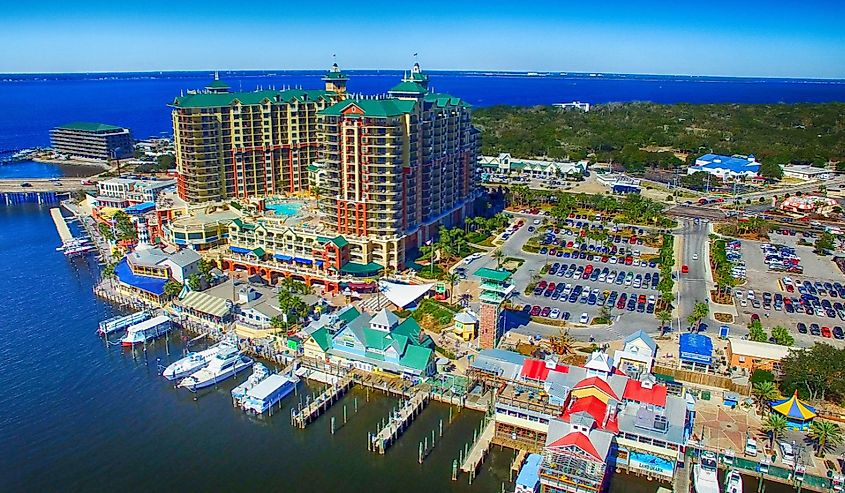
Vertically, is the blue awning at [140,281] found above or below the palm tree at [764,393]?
above

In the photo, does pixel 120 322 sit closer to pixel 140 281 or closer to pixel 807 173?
pixel 140 281

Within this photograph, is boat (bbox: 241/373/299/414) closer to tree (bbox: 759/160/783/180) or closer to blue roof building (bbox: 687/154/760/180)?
blue roof building (bbox: 687/154/760/180)

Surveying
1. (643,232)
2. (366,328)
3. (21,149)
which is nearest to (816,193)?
(643,232)

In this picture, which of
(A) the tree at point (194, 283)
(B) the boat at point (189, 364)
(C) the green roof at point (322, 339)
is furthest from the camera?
(A) the tree at point (194, 283)

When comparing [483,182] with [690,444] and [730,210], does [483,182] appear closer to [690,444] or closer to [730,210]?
[730,210]

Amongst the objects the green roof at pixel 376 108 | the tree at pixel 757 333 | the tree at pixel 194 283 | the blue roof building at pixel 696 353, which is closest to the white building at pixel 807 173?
the tree at pixel 757 333

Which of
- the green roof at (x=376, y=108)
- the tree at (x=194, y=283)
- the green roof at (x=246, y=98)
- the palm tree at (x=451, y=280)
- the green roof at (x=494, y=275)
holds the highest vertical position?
the green roof at (x=246, y=98)

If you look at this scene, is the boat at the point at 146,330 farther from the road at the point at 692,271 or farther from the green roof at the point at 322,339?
the road at the point at 692,271
